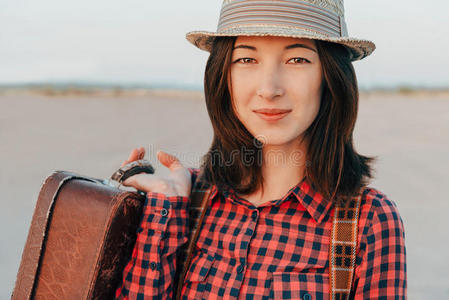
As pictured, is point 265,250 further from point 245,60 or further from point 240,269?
point 245,60

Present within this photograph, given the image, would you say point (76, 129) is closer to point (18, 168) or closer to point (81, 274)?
point (18, 168)

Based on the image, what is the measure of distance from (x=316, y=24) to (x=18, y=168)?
8.12 m

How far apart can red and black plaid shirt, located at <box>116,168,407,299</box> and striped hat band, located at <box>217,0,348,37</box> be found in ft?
1.81

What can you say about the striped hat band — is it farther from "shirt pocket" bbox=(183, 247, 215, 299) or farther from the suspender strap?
"shirt pocket" bbox=(183, 247, 215, 299)

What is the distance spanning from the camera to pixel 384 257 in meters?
1.38

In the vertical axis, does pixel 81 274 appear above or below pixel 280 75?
below

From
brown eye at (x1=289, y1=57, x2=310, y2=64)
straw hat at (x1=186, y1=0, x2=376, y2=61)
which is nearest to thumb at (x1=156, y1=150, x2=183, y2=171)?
straw hat at (x1=186, y1=0, x2=376, y2=61)

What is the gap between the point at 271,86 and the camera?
56.5 inches

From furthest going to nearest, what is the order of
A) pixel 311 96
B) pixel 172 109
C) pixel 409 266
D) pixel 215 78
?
1. pixel 172 109
2. pixel 409 266
3. pixel 215 78
4. pixel 311 96

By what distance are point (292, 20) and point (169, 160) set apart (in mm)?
742

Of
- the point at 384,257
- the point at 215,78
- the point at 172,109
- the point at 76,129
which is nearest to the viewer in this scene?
the point at 384,257

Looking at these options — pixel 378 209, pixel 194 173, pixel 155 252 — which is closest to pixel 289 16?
pixel 378 209

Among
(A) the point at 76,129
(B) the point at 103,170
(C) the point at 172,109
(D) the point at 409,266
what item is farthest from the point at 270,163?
(C) the point at 172,109

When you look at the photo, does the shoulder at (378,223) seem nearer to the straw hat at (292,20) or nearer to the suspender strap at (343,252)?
the suspender strap at (343,252)
